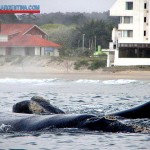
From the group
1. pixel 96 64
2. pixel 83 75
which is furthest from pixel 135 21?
pixel 83 75

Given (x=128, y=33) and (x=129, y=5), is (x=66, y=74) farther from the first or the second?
(x=129, y=5)

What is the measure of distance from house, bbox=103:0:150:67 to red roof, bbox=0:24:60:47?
1498cm

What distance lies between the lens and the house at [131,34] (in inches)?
2955

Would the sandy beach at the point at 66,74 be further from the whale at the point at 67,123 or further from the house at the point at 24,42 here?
the whale at the point at 67,123

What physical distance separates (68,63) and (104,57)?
5320 millimetres

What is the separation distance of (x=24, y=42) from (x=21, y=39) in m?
3.16

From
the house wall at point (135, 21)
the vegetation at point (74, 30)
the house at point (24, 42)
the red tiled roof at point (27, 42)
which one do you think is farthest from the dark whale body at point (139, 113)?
the red tiled roof at point (27, 42)

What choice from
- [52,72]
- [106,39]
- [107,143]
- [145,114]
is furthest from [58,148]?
[106,39]

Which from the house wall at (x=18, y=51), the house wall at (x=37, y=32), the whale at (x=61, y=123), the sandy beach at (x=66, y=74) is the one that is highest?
the house wall at (x=37, y=32)

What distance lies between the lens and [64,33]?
104m

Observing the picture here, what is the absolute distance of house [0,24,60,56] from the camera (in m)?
89.2

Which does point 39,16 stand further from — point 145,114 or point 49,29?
point 145,114

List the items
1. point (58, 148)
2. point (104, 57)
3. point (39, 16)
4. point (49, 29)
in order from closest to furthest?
point (58, 148) < point (104, 57) < point (49, 29) < point (39, 16)

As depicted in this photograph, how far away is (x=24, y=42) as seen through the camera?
91625 mm
